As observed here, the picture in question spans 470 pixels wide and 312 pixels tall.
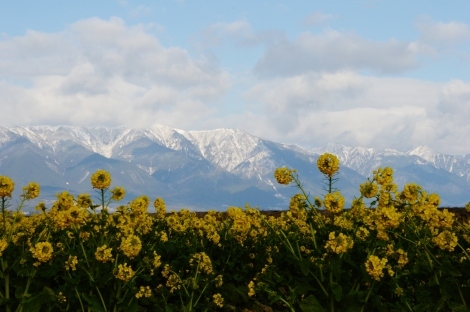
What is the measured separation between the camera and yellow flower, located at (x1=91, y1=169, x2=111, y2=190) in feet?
26.1

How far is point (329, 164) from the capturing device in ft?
25.2

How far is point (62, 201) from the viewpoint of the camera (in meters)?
8.44

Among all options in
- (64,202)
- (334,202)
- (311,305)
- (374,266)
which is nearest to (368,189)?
(334,202)

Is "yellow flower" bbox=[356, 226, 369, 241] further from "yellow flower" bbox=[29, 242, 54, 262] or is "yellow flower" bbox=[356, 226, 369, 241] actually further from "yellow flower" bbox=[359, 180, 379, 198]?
"yellow flower" bbox=[29, 242, 54, 262]

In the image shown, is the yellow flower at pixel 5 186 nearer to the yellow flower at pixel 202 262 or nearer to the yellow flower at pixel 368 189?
the yellow flower at pixel 202 262

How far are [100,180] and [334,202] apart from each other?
3.22m

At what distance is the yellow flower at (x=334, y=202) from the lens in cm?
723

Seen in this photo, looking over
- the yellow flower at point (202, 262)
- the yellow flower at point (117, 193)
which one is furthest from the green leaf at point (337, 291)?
the yellow flower at point (117, 193)

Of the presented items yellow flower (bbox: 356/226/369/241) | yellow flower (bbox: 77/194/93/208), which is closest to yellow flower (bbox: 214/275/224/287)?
yellow flower (bbox: 77/194/93/208)

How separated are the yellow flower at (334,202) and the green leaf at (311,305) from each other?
120 centimetres

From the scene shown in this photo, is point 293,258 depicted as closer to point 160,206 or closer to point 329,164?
point 329,164

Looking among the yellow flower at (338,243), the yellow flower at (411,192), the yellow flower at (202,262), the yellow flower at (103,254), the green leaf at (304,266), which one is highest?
the yellow flower at (411,192)

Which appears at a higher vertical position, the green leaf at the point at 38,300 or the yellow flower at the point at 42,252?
the yellow flower at the point at 42,252

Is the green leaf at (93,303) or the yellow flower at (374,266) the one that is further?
the green leaf at (93,303)
